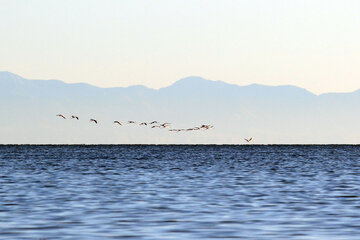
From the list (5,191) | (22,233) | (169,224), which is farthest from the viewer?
(5,191)

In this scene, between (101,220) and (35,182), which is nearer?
(101,220)

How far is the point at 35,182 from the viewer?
2608 inches

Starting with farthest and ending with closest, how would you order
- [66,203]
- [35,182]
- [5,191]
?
[35,182] < [5,191] < [66,203]

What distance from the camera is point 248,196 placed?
50.3 metres

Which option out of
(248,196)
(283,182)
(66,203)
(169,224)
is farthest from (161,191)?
(169,224)

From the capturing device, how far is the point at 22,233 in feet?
105

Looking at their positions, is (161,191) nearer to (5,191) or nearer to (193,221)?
(5,191)

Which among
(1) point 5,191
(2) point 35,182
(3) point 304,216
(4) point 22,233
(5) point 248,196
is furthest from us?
(2) point 35,182

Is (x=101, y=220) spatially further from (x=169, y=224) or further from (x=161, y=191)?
(x=161, y=191)

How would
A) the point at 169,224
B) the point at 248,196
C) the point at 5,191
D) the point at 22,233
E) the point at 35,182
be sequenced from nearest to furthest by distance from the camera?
the point at 22,233 → the point at 169,224 → the point at 248,196 → the point at 5,191 → the point at 35,182

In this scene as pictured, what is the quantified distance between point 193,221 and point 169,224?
1377mm

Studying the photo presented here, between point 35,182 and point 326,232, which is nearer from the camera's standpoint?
point 326,232

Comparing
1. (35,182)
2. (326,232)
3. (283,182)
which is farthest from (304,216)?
(35,182)

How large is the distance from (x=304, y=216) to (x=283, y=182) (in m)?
28.8
